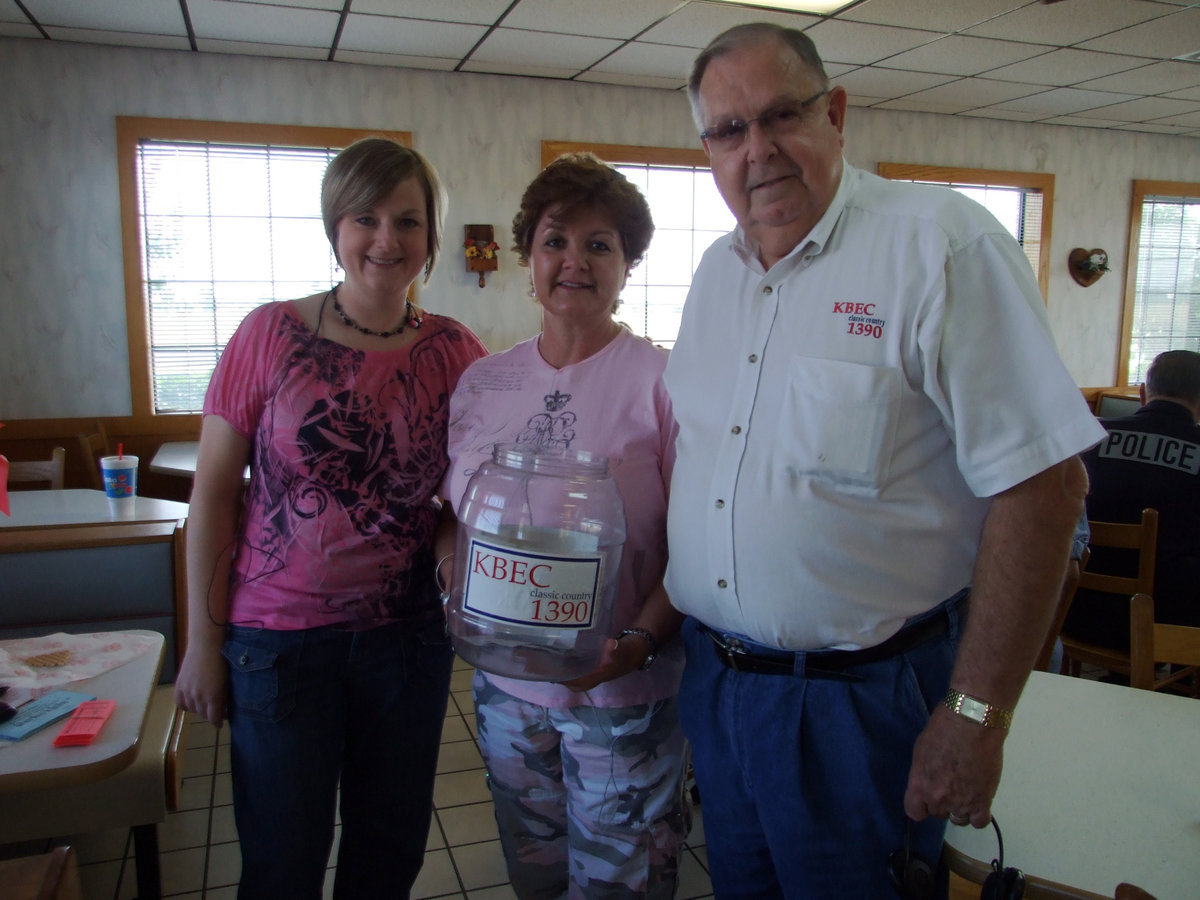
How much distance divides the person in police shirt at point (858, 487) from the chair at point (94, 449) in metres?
3.60

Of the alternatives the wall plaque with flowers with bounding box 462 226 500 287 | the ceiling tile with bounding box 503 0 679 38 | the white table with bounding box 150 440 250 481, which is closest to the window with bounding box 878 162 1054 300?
the ceiling tile with bounding box 503 0 679 38

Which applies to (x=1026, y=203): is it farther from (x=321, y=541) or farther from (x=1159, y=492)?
(x=321, y=541)

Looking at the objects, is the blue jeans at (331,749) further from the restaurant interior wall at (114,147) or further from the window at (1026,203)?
the window at (1026,203)

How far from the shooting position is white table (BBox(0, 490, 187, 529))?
266 centimetres

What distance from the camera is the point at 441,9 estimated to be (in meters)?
3.63

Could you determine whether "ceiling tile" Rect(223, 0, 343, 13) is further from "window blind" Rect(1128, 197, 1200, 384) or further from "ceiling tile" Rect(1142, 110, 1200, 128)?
"window blind" Rect(1128, 197, 1200, 384)

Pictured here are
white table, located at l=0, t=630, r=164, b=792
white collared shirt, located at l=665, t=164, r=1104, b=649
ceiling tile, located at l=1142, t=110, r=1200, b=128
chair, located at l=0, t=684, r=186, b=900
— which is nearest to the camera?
white collared shirt, located at l=665, t=164, r=1104, b=649

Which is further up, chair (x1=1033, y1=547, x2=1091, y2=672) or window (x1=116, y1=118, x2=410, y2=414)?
window (x1=116, y1=118, x2=410, y2=414)

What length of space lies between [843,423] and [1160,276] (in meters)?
6.96

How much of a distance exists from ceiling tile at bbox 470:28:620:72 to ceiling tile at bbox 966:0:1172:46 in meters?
1.76

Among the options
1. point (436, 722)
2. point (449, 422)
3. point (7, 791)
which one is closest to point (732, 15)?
point (449, 422)

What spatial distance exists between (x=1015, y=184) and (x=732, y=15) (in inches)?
125

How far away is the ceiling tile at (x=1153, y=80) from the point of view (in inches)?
182

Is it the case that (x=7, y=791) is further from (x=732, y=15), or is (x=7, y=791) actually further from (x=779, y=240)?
(x=732, y=15)
